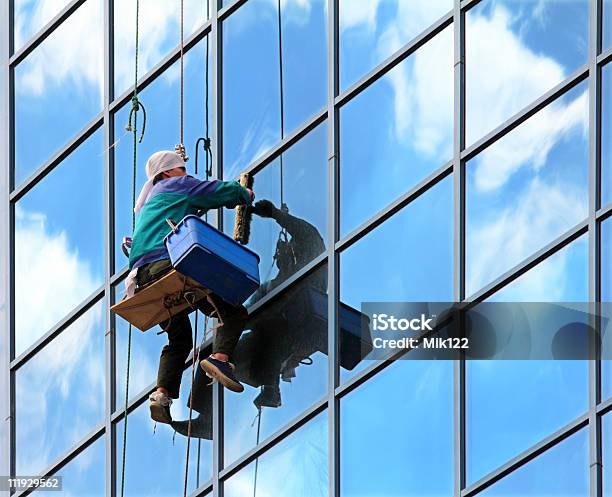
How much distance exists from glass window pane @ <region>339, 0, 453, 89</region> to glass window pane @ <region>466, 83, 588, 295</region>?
1.25 meters

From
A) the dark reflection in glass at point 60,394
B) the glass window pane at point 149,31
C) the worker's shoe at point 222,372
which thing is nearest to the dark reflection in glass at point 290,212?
the worker's shoe at point 222,372

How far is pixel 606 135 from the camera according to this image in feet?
71.7

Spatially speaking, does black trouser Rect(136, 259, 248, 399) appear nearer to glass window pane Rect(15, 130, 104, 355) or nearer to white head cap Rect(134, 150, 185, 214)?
white head cap Rect(134, 150, 185, 214)

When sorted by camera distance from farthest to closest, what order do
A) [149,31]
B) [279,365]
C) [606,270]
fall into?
[149,31] < [279,365] < [606,270]

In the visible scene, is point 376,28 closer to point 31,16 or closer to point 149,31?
point 149,31

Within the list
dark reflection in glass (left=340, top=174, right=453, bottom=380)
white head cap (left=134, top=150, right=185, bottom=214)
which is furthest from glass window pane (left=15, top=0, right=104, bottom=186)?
dark reflection in glass (left=340, top=174, right=453, bottom=380)

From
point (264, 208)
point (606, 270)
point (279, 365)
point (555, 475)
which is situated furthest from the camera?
point (264, 208)

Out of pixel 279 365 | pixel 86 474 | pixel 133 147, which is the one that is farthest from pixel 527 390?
pixel 133 147

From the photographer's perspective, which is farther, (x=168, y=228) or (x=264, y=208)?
(x=264, y=208)

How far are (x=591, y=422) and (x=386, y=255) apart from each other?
223 cm

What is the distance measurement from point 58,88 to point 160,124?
4.62 ft
